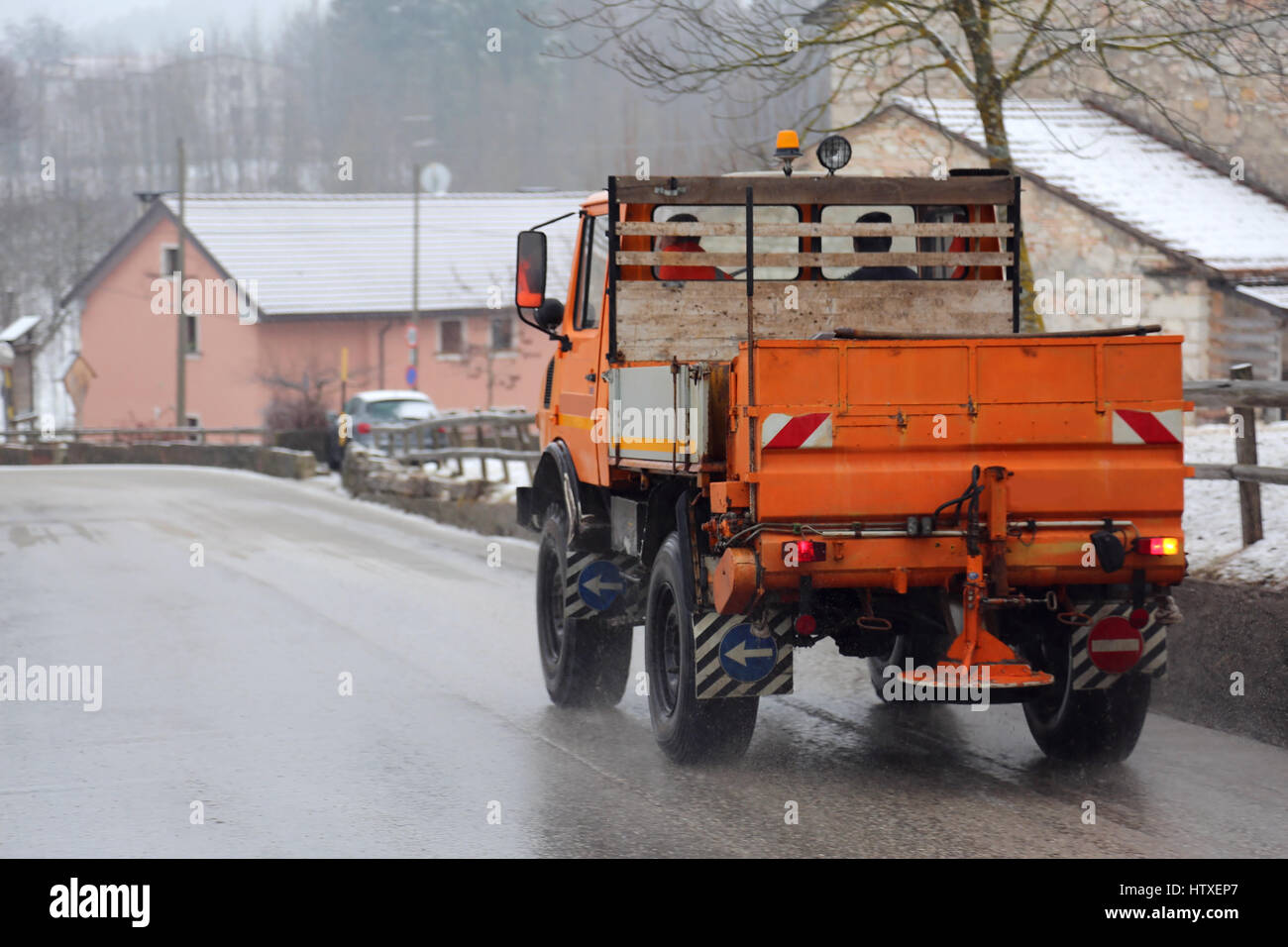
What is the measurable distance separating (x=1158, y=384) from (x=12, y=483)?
26522 millimetres

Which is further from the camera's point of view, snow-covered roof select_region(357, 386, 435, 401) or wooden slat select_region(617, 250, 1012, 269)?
snow-covered roof select_region(357, 386, 435, 401)

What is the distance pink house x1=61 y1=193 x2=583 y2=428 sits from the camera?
54.5 meters

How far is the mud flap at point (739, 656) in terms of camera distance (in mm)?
7312

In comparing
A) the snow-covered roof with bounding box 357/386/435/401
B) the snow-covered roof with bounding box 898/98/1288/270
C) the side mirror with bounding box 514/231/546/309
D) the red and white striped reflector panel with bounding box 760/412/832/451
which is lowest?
the red and white striped reflector panel with bounding box 760/412/832/451

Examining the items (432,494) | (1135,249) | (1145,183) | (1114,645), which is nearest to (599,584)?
(1114,645)

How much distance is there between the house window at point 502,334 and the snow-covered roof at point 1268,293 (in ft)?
109

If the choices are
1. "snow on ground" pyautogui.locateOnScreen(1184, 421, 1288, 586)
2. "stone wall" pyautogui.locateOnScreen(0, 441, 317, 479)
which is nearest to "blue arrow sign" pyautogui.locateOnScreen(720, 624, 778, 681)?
"snow on ground" pyautogui.locateOnScreen(1184, 421, 1288, 586)

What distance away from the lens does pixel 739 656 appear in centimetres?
732

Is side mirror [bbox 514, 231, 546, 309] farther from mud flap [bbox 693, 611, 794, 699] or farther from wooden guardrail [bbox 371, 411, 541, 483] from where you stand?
wooden guardrail [bbox 371, 411, 541, 483]

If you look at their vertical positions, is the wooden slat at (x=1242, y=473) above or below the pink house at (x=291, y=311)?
below

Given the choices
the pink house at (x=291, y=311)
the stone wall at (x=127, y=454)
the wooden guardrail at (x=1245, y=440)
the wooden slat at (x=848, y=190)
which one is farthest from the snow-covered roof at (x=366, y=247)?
the wooden slat at (x=848, y=190)

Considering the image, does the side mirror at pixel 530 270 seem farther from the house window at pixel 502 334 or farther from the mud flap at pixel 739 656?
the house window at pixel 502 334

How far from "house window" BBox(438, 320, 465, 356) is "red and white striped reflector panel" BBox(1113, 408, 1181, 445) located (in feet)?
163

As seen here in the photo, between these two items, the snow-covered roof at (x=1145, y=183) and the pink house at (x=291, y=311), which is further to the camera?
the pink house at (x=291, y=311)
